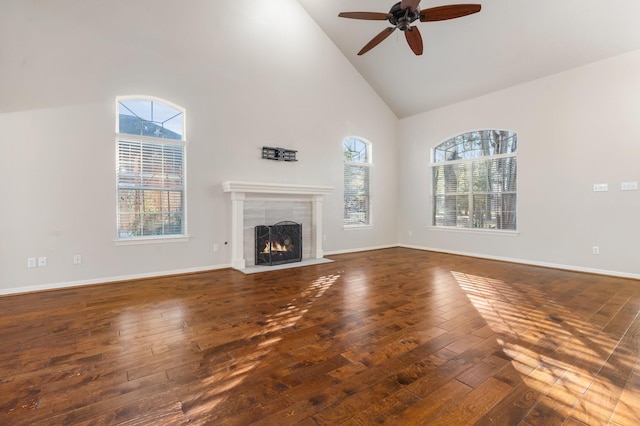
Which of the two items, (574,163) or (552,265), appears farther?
(552,265)

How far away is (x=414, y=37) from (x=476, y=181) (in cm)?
359

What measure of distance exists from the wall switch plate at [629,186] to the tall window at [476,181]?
1450 mm

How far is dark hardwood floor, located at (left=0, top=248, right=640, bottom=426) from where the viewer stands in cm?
159

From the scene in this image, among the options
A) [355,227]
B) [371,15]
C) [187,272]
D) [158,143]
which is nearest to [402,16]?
[371,15]

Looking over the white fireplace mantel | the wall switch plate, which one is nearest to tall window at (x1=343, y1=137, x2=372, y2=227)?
the white fireplace mantel

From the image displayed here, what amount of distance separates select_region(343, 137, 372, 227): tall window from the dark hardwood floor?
3.15 metres

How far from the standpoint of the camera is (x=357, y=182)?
279 inches

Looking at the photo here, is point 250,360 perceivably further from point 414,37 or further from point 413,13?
point 414,37

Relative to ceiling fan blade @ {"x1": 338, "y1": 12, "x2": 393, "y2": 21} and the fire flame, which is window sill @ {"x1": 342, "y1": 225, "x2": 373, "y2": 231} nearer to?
the fire flame

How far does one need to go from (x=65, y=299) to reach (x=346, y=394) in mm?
3501

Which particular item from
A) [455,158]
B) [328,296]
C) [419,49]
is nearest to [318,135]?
[419,49]

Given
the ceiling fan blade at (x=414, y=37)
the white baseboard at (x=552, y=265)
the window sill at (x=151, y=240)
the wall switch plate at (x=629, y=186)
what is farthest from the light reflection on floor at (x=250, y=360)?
the wall switch plate at (x=629, y=186)

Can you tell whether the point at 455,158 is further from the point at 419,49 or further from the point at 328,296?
the point at 328,296

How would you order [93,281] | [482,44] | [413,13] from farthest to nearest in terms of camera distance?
[482,44] → [93,281] → [413,13]
